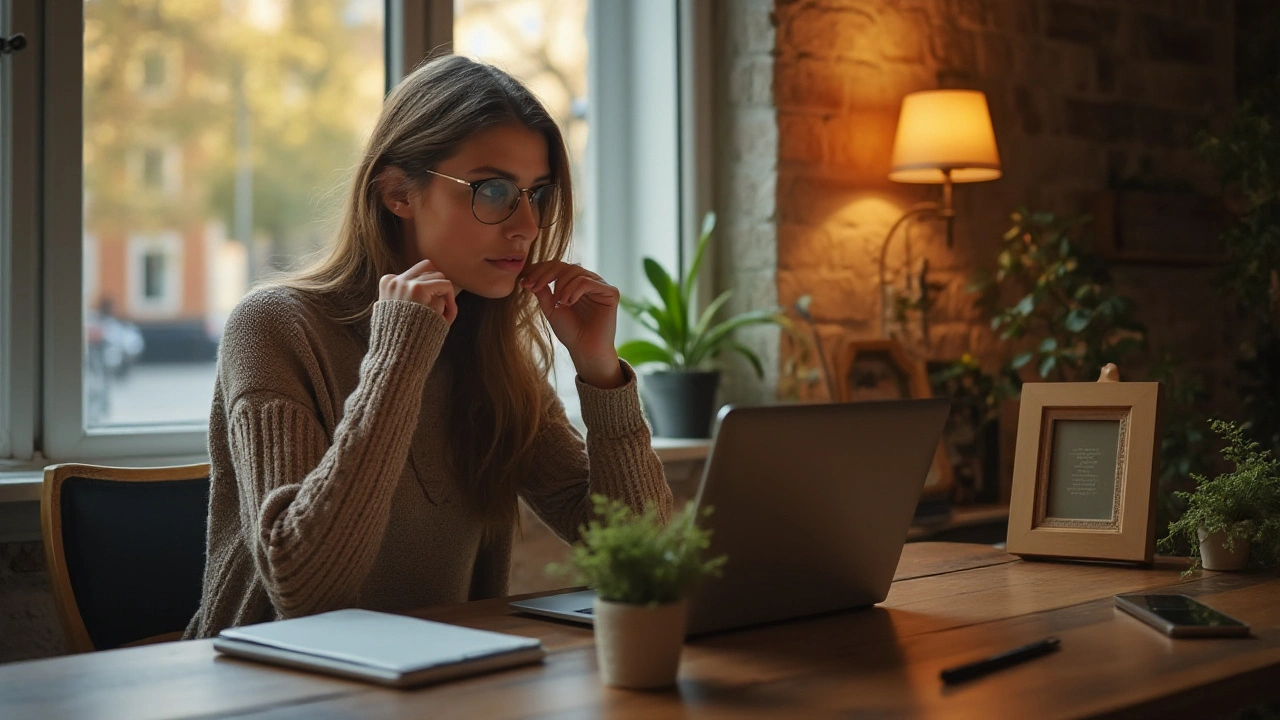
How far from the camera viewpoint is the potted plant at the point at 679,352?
10.2ft

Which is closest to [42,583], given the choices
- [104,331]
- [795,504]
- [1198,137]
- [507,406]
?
[104,331]

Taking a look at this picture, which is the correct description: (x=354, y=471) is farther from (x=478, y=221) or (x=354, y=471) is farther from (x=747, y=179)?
(x=747, y=179)

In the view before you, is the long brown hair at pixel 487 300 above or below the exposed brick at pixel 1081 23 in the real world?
below

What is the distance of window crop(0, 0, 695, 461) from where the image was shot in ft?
8.01

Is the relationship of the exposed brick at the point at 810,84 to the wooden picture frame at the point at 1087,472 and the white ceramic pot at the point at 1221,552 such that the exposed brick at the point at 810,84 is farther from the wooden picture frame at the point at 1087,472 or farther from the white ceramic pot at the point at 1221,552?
the white ceramic pot at the point at 1221,552

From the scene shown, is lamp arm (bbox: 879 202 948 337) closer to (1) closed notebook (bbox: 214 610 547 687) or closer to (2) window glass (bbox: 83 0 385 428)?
(2) window glass (bbox: 83 0 385 428)

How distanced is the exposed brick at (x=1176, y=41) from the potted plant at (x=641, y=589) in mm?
3731

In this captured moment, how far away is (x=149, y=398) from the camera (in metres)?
2.74

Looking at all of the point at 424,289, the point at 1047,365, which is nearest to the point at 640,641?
the point at 424,289

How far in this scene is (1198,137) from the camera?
3.92m

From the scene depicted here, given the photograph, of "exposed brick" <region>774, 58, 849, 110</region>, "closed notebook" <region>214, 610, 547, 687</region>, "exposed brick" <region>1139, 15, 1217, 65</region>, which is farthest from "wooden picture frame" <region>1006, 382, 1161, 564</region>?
"exposed brick" <region>1139, 15, 1217, 65</region>

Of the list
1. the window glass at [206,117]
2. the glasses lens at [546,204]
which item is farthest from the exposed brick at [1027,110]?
the glasses lens at [546,204]

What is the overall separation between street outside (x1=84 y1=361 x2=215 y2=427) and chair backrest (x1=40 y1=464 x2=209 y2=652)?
498 millimetres

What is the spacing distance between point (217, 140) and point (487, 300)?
3.54 feet
